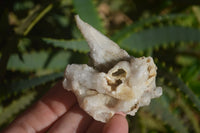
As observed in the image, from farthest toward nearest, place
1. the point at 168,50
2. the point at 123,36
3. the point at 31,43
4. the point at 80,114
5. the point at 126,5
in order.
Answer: the point at 126,5 → the point at 168,50 → the point at 31,43 → the point at 123,36 → the point at 80,114

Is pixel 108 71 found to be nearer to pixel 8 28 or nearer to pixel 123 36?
pixel 123 36

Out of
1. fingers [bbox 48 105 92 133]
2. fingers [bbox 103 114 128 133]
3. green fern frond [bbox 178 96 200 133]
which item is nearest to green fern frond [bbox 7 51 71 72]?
fingers [bbox 48 105 92 133]

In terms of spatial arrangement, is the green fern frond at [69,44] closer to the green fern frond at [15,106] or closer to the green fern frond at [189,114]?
the green fern frond at [15,106]

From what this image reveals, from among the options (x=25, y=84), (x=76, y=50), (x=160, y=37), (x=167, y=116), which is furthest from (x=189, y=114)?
(x=25, y=84)

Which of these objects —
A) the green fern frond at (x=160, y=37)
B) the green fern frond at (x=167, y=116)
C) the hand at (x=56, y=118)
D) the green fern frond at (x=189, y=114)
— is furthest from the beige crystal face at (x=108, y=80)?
the green fern frond at (x=189, y=114)

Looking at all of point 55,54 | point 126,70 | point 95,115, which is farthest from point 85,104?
point 55,54

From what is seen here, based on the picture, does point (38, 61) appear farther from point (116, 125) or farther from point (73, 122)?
point (116, 125)

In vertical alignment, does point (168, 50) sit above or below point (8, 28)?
below
